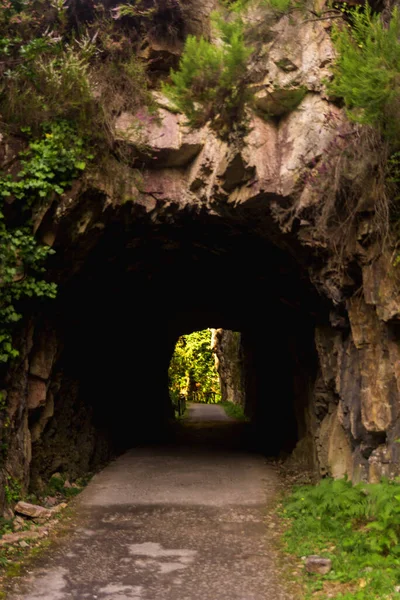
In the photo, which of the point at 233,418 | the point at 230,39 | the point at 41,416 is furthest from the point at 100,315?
the point at 233,418

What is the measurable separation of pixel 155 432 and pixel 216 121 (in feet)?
37.3

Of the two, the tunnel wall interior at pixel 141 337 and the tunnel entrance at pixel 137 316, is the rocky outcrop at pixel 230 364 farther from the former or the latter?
the tunnel wall interior at pixel 141 337

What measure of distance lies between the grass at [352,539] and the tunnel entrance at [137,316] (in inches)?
133

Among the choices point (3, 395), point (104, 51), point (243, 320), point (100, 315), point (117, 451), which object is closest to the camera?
point (3, 395)

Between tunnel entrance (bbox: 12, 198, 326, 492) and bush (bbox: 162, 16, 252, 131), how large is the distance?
1490 millimetres

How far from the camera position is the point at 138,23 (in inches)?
338

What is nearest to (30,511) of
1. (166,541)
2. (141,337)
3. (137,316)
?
(166,541)

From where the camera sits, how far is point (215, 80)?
25.7ft

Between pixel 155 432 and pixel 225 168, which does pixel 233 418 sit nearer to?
pixel 155 432

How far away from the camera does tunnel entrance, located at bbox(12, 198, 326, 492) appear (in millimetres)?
8805

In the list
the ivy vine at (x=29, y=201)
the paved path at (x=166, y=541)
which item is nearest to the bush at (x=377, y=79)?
the ivy vine at (x=29, y=201)

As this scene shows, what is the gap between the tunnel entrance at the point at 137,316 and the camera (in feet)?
28.9

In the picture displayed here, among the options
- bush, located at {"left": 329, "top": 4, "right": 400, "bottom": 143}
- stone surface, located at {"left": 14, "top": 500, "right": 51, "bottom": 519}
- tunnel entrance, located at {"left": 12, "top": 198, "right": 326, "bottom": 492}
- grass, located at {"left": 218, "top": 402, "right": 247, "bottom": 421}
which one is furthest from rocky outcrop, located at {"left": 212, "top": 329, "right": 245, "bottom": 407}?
bush, located at {"left": 329, "top": 4, "right": 400, "bottom": 143}

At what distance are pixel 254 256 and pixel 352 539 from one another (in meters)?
5.61
